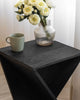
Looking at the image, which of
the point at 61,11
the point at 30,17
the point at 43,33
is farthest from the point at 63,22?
the point at 30,17

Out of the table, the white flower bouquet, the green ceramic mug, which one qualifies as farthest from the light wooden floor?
the white flower bouquet

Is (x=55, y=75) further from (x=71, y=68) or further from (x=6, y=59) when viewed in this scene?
(x=6, y=59)

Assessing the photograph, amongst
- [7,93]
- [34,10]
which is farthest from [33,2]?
[7,93]

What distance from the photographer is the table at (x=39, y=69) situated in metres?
1.43

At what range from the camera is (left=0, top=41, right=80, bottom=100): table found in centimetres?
143

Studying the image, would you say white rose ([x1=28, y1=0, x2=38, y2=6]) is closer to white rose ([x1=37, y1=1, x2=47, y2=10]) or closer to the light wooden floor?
white rose ([x1=37, y1=1, x2=47, y2=10])

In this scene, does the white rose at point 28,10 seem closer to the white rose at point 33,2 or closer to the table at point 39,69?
the white rose at point 33,2

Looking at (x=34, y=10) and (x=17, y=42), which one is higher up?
(x=34, y=10)

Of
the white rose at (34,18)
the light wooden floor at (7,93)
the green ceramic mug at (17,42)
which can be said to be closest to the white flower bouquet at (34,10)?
the white rose at (34,18)

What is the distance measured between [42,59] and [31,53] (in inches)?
5.0

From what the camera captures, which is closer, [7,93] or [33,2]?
[33,2]

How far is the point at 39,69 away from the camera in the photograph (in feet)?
4.70

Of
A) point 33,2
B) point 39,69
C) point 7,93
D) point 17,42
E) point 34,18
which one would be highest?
point 33,2

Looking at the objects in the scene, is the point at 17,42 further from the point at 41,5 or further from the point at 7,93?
the point at 7,93
